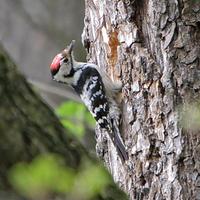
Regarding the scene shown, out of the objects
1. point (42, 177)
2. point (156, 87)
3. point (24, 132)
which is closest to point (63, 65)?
point (156, 87)

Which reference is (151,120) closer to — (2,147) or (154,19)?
(154,19)

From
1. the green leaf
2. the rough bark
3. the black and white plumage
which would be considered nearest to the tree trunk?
the black and white plumage

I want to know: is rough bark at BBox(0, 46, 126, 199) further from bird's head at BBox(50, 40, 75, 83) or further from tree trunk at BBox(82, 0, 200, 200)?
bird's head at BBox(50, 40, 75, 83)

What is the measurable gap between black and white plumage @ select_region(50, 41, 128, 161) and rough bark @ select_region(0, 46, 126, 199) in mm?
2385

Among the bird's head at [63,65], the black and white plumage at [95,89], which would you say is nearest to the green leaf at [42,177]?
the black and white plumage at [95,89]

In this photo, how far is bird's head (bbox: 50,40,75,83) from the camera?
17.0 ft

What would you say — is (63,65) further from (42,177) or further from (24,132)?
(42,177)

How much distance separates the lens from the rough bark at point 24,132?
5.17 feet

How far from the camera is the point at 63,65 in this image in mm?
5254

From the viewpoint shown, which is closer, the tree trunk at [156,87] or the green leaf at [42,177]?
the green leaf at [42,177]

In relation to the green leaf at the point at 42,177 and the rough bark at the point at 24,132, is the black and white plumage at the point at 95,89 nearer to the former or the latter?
the rough bark at the point at 24,132

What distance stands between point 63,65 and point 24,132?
3634mm

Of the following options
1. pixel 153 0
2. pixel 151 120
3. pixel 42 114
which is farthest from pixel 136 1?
pixel 42 114

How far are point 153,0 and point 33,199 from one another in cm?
259
